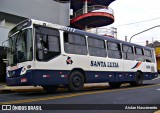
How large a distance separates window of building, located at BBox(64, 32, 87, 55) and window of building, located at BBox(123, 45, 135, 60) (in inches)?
165

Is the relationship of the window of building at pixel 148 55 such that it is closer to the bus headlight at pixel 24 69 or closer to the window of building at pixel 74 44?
the window of building at pixel 74 44

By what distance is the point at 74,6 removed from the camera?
3178cm

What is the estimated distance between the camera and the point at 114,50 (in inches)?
579

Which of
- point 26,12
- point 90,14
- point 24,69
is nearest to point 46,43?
point 24,69

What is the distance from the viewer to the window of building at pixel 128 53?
15741 mm

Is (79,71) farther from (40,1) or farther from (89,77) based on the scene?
(40,1)

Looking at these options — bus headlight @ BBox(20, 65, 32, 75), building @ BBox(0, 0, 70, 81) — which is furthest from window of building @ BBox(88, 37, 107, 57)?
building @ BBox(0, 0, 70, 81)

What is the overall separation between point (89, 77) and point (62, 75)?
1.92 metres

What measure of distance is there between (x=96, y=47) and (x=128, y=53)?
12.4ft

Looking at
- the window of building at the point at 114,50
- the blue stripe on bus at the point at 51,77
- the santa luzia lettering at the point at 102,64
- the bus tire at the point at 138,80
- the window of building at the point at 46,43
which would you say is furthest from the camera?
the bus tire at the point at 138,80

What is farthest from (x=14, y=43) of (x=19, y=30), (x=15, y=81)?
(x=15, y=81)

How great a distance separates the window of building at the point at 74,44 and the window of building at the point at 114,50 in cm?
232

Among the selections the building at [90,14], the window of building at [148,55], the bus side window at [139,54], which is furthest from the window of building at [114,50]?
the building at [90,14]

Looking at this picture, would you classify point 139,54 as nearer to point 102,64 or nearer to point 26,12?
point 102,64
